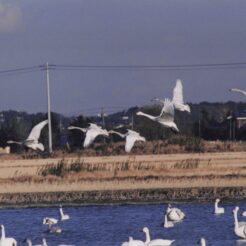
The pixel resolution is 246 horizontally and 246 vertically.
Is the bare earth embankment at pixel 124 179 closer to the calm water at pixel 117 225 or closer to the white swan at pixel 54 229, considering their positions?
the calm water at pixel 117 225

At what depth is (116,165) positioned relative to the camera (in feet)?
179

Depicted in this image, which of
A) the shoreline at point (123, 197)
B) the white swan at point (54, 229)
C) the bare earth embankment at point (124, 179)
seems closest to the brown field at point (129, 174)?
the bare earth embankment at point (124, 179)

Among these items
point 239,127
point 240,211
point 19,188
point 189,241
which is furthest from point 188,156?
point 239,127

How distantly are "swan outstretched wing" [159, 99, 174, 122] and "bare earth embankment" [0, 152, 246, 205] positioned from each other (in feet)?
7.79

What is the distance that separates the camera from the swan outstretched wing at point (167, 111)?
4616 cm

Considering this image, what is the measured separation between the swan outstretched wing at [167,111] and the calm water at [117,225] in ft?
10.7

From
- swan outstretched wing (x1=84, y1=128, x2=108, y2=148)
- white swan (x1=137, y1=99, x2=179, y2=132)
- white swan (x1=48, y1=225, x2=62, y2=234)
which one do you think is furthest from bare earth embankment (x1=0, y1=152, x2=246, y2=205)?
white swan (x1=48, y1=225, x2=62, y2=234)

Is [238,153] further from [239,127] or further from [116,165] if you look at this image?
[239,127]

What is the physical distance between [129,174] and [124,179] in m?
1.39

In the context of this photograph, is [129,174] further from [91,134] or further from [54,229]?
[54,229]

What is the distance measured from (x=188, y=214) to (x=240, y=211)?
1.84m

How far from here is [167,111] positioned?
154 ft

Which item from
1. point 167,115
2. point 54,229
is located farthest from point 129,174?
point 54,229

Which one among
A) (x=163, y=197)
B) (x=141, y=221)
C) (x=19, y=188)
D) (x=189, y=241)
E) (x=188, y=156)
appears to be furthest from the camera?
(x=188, y=156)
